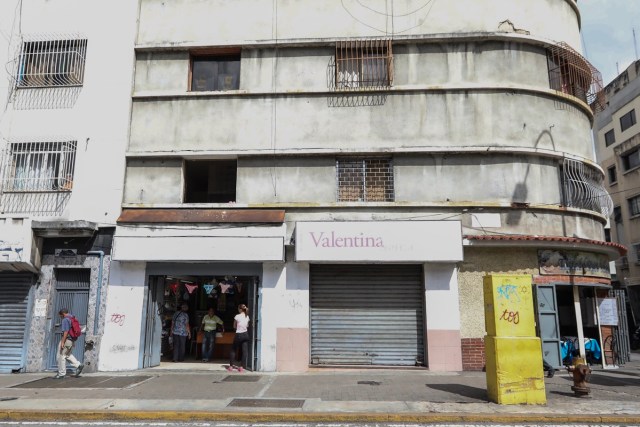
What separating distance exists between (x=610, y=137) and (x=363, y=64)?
26.8 metres

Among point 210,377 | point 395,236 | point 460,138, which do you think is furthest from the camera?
point 460,138

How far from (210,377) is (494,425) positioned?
6.59 m

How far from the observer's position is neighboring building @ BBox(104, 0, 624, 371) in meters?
12.2

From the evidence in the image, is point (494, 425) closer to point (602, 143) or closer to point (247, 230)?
point (247, 230)

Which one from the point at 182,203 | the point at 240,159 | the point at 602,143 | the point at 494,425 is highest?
the point at 602,143

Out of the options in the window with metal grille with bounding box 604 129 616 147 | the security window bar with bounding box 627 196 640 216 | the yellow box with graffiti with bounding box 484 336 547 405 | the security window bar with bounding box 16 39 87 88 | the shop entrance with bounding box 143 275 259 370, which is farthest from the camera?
the window with metal grille with bounding box 604 129 616 147

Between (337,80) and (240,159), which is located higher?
(337,80)

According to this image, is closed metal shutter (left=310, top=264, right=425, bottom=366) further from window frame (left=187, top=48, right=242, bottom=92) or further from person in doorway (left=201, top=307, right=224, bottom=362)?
window frame (left=187, top=48, right=242, bottom=92)

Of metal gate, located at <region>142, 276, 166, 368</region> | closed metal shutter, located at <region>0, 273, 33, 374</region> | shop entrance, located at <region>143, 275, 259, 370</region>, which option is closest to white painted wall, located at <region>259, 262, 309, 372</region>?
shop entrance, located at <region>143, 275, 259, 370</region>

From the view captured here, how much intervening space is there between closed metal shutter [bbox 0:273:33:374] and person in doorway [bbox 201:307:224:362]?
4.50m

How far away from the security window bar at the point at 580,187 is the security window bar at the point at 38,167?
539 inches

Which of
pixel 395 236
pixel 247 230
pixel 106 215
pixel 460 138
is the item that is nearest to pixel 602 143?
pixel 460 138

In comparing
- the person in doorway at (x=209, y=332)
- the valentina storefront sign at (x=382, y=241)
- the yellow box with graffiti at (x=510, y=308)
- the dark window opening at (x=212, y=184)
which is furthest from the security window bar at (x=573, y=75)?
the person in doorway at (x=209, y=332)

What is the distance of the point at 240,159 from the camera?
13.3 m
